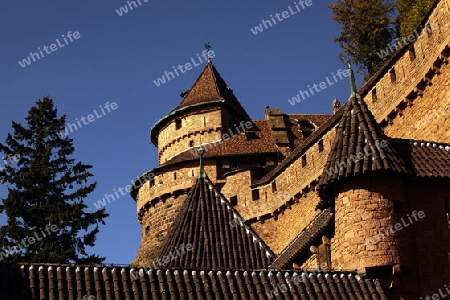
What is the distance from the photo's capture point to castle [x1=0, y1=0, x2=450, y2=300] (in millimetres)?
12000

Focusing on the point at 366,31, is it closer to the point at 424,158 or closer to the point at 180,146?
the point at 180,146

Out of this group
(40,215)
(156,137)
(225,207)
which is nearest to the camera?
(225,207)

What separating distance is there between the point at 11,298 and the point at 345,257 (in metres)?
6.02

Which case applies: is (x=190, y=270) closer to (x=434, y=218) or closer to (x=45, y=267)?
(x=45, y=267)

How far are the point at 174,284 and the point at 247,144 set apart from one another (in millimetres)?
24376

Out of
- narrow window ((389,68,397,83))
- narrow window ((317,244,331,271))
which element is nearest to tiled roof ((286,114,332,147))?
narrow window ((389,68,397,83))

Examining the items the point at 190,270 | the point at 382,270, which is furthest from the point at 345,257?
Result: the point at 190,270

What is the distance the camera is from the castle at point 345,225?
472 inches

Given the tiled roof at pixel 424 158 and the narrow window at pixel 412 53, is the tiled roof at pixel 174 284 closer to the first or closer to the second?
the tiled roof at pixel 424 158

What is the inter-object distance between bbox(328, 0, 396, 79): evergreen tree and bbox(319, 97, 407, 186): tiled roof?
2219 centimetres

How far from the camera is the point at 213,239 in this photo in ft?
56.4

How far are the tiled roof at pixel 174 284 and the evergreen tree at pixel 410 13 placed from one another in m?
17.6

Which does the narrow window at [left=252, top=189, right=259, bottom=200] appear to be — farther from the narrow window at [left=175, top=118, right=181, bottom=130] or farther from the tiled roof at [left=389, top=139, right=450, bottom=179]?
the tiled roof at [left=389, top=139, right=450, bottom=179]

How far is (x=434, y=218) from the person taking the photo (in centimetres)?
1406
